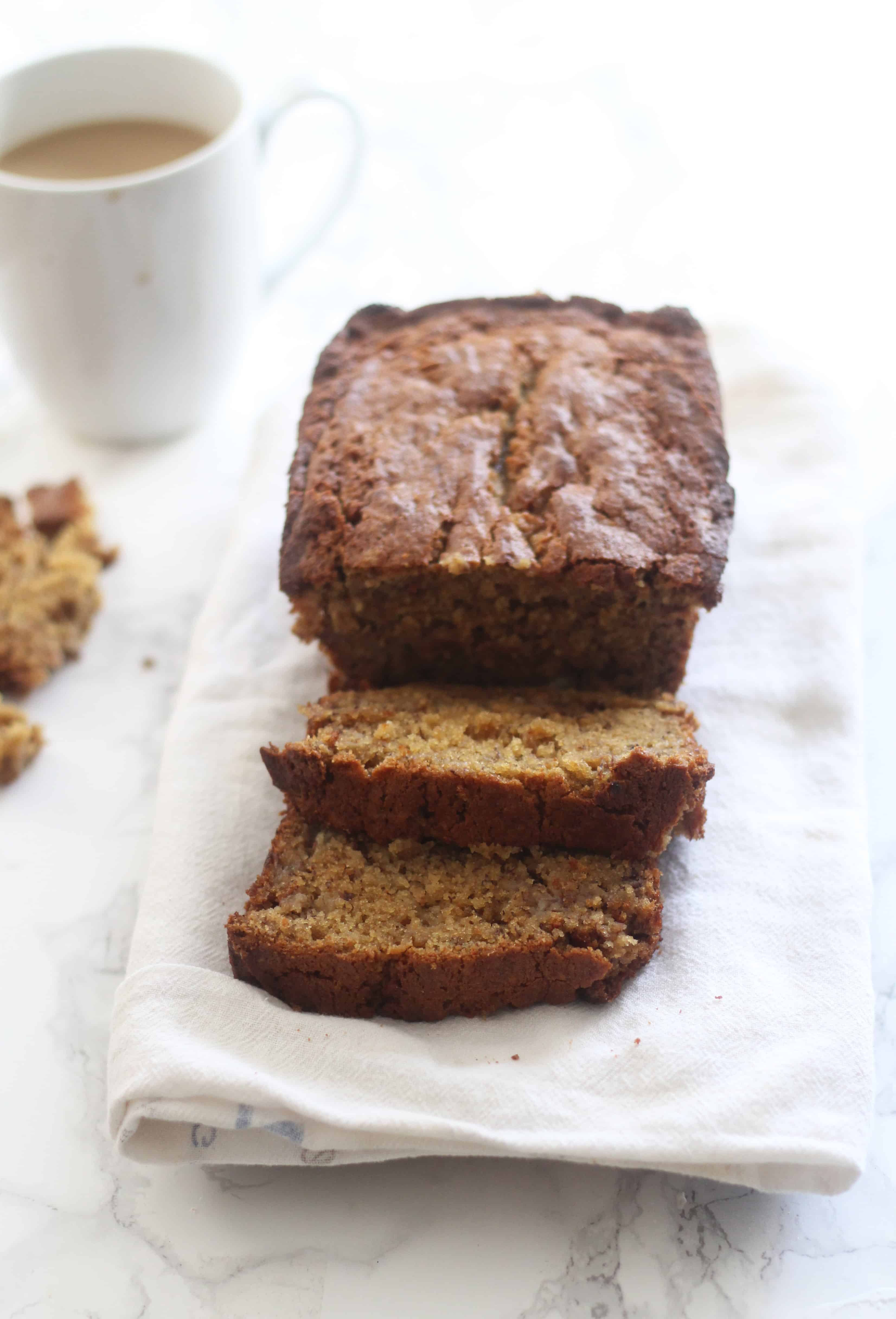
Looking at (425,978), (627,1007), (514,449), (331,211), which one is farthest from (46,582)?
(627,1007)

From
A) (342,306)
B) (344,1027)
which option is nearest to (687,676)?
(344,1027)

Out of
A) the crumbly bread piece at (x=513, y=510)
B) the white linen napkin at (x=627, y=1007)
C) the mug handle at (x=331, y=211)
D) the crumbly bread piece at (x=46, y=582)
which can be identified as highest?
the mug handle at (x=331, y=211)

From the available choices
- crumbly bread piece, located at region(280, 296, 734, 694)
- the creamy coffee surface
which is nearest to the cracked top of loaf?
crumbly bread piece, located at region(280, 296, 734, 694)

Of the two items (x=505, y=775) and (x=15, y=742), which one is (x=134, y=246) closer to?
(x=15, y=742)

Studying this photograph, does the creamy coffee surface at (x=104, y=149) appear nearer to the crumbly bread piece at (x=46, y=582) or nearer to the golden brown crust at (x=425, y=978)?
the crumbly bread piece at (x=46, y=582)

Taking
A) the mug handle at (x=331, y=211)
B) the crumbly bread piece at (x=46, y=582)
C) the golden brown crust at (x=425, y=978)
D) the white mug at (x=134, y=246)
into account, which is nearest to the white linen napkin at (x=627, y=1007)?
the golden brown crust at (x=425, y=978)

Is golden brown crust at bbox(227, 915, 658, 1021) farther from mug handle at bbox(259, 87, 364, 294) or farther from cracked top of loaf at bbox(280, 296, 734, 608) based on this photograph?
mug handle at bbox(259, 87, 364, 294)
